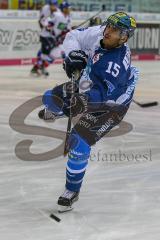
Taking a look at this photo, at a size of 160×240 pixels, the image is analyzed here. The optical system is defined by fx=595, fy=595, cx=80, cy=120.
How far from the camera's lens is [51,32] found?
13234mm

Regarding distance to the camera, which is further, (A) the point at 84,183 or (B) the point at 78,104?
(A) the point at 84,183

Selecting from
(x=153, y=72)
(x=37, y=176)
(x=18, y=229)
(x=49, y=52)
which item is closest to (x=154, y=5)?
(x=153, y=72)

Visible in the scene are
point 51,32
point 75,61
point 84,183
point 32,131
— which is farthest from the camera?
point 51,32

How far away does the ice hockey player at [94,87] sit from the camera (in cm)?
419

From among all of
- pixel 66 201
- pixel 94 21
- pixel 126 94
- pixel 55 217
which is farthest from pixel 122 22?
pixel 94 21

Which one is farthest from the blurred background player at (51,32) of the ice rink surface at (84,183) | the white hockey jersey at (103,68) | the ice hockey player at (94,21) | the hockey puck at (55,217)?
the hockey puck at (55,217)

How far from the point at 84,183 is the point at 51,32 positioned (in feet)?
27.7

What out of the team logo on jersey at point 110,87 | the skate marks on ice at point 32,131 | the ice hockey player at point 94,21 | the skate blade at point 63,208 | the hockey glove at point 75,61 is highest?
the hockey glove at point 75,61

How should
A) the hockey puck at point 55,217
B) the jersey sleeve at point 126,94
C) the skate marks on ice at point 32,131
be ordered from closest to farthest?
the hockey puck at point 55,217, the jersey sleeve at point 126,94, the skate marks on ice at point 32,131

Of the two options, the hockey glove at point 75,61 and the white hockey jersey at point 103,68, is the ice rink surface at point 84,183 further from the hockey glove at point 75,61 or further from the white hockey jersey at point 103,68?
the hockey glove at point 75,61

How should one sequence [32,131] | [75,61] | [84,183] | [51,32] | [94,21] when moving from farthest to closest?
[94,21], [51,32], [32,131], [84,183], [75,61]

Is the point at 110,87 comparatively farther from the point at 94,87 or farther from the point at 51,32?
the point at 51,32

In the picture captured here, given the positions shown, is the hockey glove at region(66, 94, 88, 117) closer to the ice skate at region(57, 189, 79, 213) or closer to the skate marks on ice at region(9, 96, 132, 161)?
the ice skate at region(57, 189, 79, 213)

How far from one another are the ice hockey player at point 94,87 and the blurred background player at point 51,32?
8.57 metres
